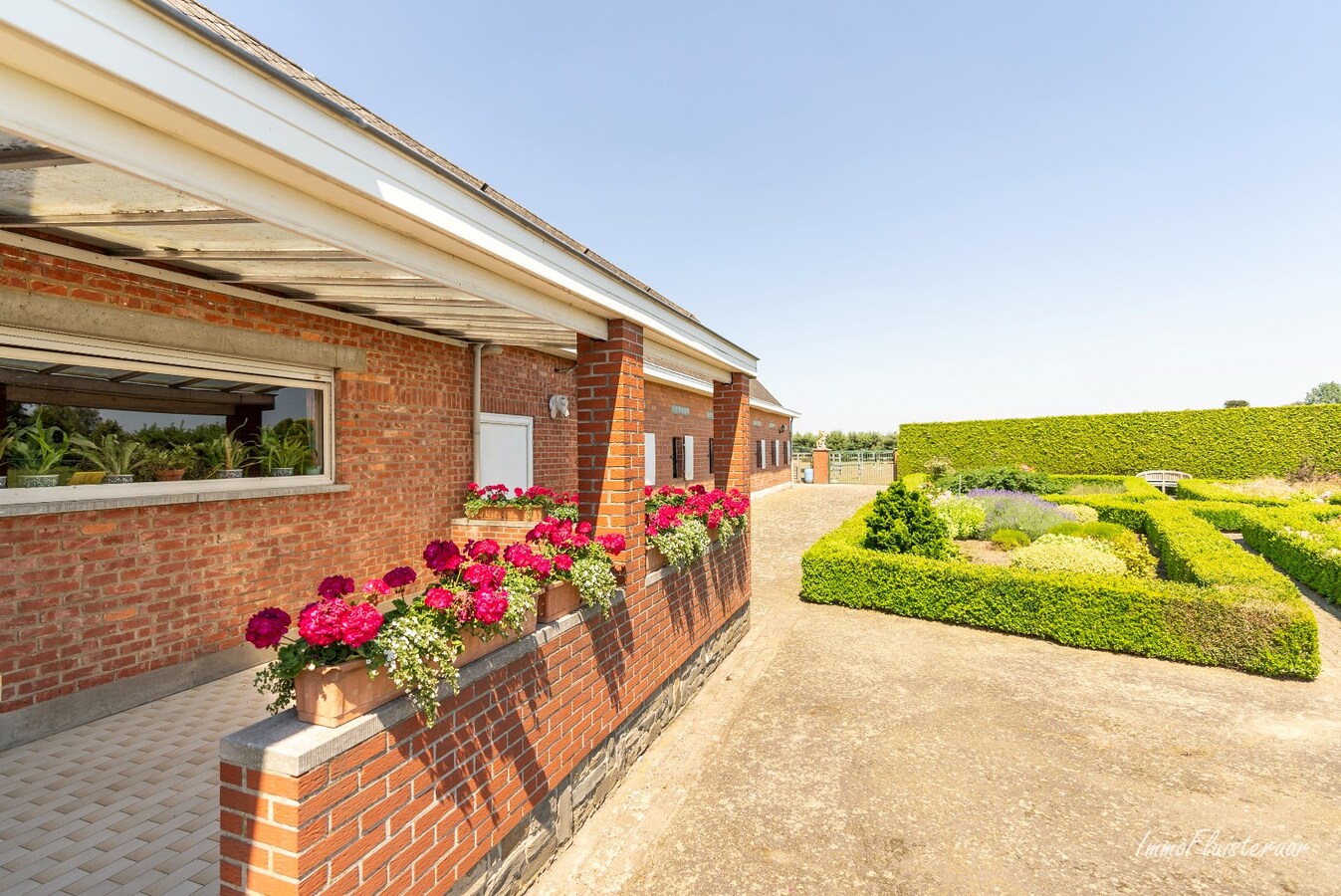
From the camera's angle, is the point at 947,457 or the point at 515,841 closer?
the point at 515,841

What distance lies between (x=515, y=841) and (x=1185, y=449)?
96.5ft

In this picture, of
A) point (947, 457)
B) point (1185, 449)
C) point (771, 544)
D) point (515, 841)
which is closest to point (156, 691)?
point (515, 841)

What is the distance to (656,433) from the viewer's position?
48.0ft

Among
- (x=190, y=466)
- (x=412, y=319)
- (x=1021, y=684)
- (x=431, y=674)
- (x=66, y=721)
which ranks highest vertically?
(x=412, y=319)

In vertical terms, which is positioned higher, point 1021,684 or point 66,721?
point 66,721

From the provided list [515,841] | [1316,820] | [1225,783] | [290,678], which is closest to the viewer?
[290,678]

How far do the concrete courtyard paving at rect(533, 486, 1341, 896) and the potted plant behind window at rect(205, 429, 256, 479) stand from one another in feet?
14.0

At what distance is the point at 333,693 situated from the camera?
2312 millimetres

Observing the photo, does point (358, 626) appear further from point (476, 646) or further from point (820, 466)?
point (820, 466)

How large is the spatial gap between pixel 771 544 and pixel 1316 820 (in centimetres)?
1058

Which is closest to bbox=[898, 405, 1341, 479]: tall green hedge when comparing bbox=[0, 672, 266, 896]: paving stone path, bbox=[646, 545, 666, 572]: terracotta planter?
bbox=[646, 545, 666, 572]: terracotta planter

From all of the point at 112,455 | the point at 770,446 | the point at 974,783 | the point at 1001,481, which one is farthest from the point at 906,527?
the point at 770,446

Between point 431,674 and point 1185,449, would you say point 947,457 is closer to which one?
point 1185,449

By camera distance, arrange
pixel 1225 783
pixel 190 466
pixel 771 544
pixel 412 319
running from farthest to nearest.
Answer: pixel 771 544
pixel 412 319
pixel 190 466
pixel 1225 783
